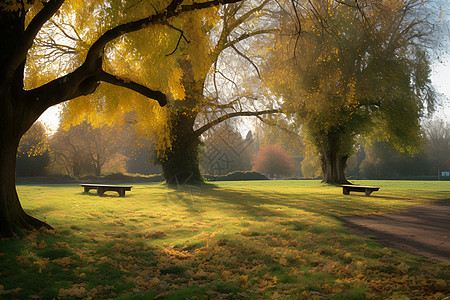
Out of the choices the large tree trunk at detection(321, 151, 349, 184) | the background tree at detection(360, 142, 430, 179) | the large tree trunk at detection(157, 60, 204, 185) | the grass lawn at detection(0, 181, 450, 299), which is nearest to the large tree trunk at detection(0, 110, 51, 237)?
the grass lawn at detection(0, 181, 450, 299)

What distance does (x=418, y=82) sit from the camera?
23719 mm

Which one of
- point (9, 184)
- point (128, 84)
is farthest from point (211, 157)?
point (9, 184)

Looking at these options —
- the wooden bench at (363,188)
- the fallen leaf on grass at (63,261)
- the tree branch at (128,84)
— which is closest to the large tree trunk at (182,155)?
the wooden bench at (363,188)

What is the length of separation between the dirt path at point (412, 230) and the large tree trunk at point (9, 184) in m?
7.55

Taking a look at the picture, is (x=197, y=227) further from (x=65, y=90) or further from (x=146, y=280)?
(x=65, y=90)

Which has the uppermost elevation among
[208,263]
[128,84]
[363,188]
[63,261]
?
[128,84]

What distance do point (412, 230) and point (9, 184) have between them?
Answer: 9465 millimetres

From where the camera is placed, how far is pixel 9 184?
267 inches

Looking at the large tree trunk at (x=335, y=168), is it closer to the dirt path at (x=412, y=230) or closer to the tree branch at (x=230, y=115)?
the tree branch at (x=230, y=115)

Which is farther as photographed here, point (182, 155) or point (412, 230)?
point (182, 155)

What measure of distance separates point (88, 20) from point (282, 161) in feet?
187

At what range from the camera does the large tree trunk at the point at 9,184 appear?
648cm

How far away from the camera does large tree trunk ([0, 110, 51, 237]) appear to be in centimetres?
648

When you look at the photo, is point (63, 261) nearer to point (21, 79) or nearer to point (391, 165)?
point (21, 79)
